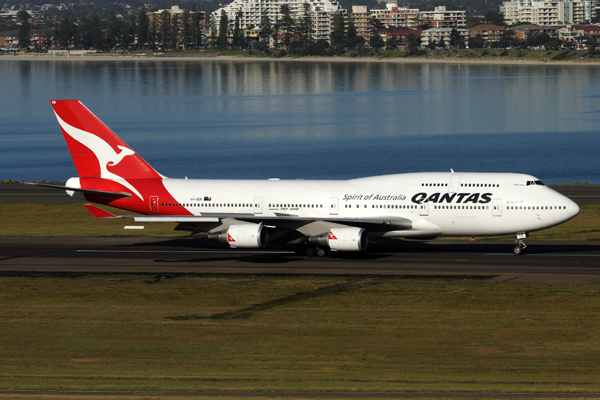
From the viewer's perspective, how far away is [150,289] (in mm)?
40250

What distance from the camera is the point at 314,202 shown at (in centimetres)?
4853

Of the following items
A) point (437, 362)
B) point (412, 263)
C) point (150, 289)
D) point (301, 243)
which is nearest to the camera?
point (437, 362)

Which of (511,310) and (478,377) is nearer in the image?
(478,377)

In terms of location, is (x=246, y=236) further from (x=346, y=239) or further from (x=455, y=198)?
(x=455, y=198)

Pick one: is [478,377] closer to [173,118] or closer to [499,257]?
[499,257]

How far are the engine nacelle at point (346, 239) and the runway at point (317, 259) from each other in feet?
3.55

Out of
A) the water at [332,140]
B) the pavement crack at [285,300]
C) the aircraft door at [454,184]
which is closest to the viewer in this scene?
the pavement crack at [285,300]

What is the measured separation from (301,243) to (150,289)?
12162 millimetres

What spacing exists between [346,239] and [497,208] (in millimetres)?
9195

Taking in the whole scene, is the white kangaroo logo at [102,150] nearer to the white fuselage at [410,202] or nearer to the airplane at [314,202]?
the airplane at [314,202]

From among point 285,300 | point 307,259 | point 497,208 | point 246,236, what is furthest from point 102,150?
point 497,208

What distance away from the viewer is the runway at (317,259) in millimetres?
43781

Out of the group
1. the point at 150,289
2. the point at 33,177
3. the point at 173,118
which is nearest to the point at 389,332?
the point at 150,289

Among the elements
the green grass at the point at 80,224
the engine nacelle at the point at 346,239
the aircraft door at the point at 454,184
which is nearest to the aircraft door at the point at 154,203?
the green grass at the point at 80,224
